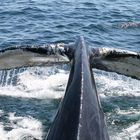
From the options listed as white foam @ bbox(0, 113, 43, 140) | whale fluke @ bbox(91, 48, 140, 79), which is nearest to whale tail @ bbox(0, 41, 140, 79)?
whale fluke @ bbox(91, 48, 140, 79)

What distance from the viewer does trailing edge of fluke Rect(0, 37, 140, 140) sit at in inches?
245

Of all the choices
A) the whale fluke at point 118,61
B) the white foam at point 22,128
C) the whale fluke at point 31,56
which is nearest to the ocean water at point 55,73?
the white foam at point 22,128

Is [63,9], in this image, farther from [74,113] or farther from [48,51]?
[74,113]

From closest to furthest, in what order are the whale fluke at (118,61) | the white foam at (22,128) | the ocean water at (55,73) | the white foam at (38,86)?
1. the whale fluke at (118,61)
2. the white foam at (22,128)
3. the ocean water at (55,73)
4. the white foam at (38,86)

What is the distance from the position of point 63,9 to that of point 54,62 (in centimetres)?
1542

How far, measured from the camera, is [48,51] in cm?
895

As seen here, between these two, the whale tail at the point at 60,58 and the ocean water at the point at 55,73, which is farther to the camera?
the ocean water at the point at 55,73

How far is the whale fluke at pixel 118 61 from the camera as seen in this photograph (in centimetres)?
877

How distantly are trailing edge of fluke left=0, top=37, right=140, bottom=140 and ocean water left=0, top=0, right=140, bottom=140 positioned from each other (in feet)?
6.66

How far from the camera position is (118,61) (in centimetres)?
892

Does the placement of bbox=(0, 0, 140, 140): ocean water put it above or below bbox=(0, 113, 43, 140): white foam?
above

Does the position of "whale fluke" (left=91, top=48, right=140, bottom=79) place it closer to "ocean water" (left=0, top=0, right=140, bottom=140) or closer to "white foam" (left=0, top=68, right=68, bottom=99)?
"ocean water" (left=0, top=0, right=140, bottom=140)

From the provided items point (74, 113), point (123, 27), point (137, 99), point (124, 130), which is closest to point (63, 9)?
point (123, 27)

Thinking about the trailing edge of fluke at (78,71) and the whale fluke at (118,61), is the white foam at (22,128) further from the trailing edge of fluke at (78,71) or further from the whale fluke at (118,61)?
the whale fluke at (118,61)
